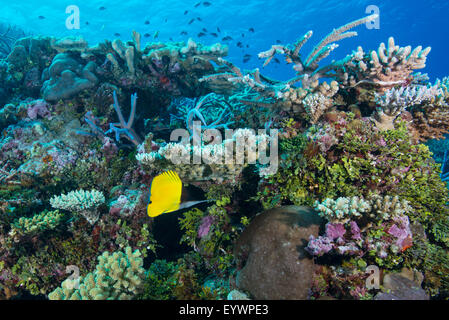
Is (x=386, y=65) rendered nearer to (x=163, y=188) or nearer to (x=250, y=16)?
(x=163, y=188)

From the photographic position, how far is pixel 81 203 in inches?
147

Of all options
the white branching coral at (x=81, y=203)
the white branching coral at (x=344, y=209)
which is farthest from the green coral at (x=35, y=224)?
the white branching coral at (x=344, y=209)

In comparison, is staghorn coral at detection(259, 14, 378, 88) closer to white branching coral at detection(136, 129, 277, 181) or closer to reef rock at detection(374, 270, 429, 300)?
white branching coral at detection(136, 129, 277, 181)

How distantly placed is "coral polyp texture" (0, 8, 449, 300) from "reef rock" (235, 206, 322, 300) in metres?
0.01

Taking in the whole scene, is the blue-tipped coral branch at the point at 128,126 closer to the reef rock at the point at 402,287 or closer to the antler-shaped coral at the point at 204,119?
the antler-shaped coral at the point at 204,119

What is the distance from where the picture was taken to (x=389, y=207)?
2568 mm

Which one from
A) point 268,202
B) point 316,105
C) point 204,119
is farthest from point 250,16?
point 268,202

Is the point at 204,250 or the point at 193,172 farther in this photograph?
the point at 193,172

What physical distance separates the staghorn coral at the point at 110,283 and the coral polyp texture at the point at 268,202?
2 cm

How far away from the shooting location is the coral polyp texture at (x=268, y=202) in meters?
2.54

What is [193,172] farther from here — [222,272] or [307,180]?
[307,180]

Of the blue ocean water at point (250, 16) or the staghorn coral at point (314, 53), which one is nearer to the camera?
the staghorn coral at point (314, 53)

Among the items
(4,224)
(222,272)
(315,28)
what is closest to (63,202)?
(4,224)
